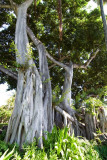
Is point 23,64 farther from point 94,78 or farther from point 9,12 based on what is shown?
point 94,78

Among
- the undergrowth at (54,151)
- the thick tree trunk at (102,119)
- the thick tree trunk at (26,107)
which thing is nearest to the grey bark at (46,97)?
the thick tree trunk at (26,107)

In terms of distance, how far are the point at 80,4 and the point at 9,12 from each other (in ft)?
12.1

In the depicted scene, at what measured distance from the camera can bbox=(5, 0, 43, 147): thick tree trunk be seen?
94.8 inches

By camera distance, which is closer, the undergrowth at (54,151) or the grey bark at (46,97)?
the undergrowth at (54,151)

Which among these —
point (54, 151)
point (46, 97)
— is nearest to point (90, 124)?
point (46, 97)

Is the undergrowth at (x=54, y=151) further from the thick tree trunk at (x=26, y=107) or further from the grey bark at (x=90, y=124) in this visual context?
the grey bark at (x=90, y=124)

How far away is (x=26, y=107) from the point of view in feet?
8.49

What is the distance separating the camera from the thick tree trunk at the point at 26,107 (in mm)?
2408

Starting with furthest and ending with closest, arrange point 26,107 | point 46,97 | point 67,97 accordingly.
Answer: point 67,97 < point 46,97 < point 26,107

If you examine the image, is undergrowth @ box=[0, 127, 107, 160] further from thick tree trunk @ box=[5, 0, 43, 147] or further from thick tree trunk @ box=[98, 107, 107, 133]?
thick tree trunk @ box=[98, 107, 107, 133]

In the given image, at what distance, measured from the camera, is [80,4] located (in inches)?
240

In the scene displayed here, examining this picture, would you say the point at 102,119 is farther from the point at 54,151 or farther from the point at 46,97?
the point at 54,151

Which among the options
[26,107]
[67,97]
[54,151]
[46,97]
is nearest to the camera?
[54,151]

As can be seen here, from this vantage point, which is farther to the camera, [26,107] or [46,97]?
[46,97]
